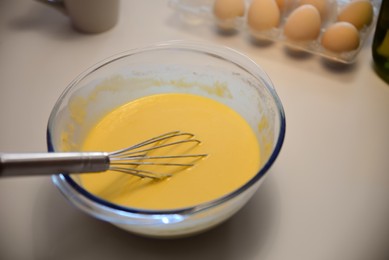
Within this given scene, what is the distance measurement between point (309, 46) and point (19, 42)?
70cm

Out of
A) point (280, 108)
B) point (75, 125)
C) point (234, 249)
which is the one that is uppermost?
point (280, 108)

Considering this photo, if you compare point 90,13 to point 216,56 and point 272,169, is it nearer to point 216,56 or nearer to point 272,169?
point 216,56

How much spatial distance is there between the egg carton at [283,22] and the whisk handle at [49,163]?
0.59 meters

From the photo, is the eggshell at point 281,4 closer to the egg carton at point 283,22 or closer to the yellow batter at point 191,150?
the egg carton at point 283,22

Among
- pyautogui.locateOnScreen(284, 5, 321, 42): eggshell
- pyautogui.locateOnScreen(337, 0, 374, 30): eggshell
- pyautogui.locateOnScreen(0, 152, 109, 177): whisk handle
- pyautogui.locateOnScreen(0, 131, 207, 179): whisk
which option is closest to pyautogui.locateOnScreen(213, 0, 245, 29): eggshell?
pyautogui.locateOnScreen(284, 5, 321, 42): eggshell

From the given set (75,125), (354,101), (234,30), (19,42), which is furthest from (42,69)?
(354,101)

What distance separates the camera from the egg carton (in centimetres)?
97

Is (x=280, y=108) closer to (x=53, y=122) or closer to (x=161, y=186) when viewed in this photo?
(x=161, y=186)

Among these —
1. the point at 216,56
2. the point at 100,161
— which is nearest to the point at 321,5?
the point at 216,56

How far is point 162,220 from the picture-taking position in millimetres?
557

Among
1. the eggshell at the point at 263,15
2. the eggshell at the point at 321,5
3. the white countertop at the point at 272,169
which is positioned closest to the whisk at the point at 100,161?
the white countertop at the point at 272,169

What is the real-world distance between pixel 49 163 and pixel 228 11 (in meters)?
0.65

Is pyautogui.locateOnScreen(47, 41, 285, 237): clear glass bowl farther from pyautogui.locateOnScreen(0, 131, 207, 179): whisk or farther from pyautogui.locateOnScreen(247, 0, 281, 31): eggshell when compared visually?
pyautogui.locateOnScreen(247, 0, 281, 31): eggshell

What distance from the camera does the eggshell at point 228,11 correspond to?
1.03 meters
